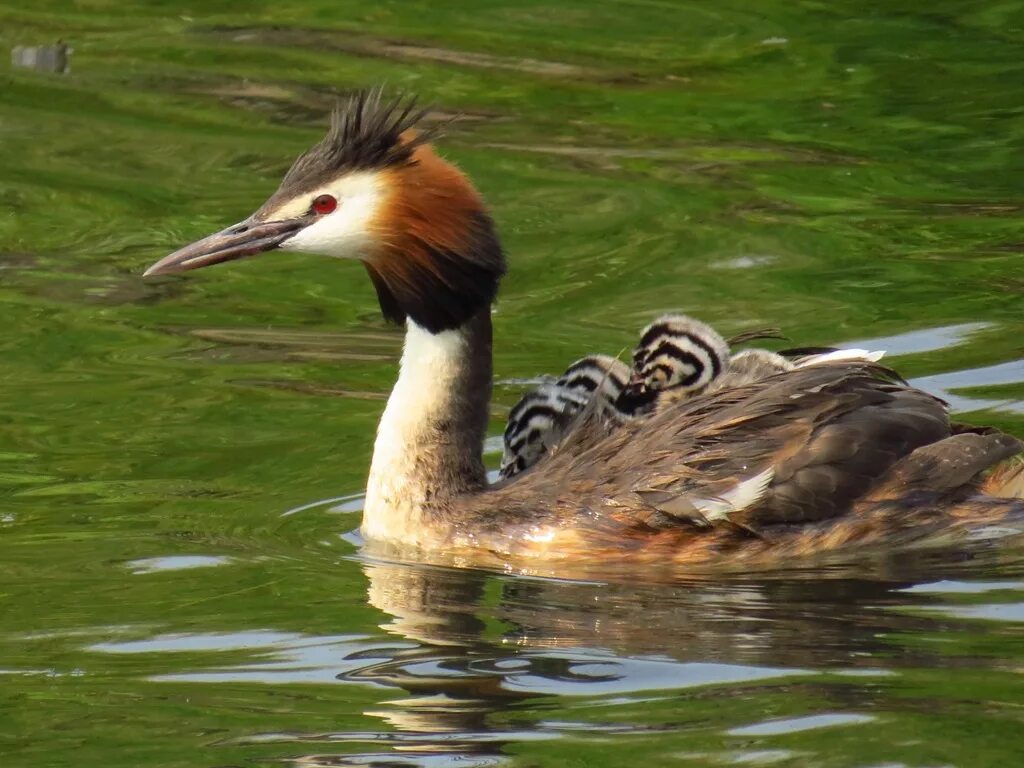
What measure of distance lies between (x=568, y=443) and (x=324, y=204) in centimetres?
130

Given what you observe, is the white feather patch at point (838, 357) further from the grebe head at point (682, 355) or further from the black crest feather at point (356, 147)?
the black crest feather at point (356, 147)

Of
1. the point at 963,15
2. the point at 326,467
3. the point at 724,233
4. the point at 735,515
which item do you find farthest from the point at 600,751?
the point at 963,15

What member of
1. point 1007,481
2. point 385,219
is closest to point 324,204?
point 385,219

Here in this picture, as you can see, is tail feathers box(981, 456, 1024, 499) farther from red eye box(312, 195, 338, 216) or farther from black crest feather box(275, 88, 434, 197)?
red eye box(312, 195, 338, 216)

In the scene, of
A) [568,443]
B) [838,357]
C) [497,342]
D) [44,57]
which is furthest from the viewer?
[44,57]

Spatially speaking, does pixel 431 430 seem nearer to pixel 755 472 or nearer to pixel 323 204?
pixel 323 204

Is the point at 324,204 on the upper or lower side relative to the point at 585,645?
upper

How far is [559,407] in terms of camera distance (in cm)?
912

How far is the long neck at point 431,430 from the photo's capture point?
886 cm

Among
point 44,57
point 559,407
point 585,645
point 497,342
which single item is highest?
point 44,57

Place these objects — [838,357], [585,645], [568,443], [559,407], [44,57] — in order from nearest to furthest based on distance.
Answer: [585,645]
[568,443]
[838,357]
[559,407]
[44,57]

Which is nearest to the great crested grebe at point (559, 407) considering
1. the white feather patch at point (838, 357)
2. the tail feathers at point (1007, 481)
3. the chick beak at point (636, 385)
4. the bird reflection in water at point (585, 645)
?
the chick beak at point (636, 385)

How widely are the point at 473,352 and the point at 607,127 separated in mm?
5999

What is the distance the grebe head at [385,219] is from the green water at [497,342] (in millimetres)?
1069
